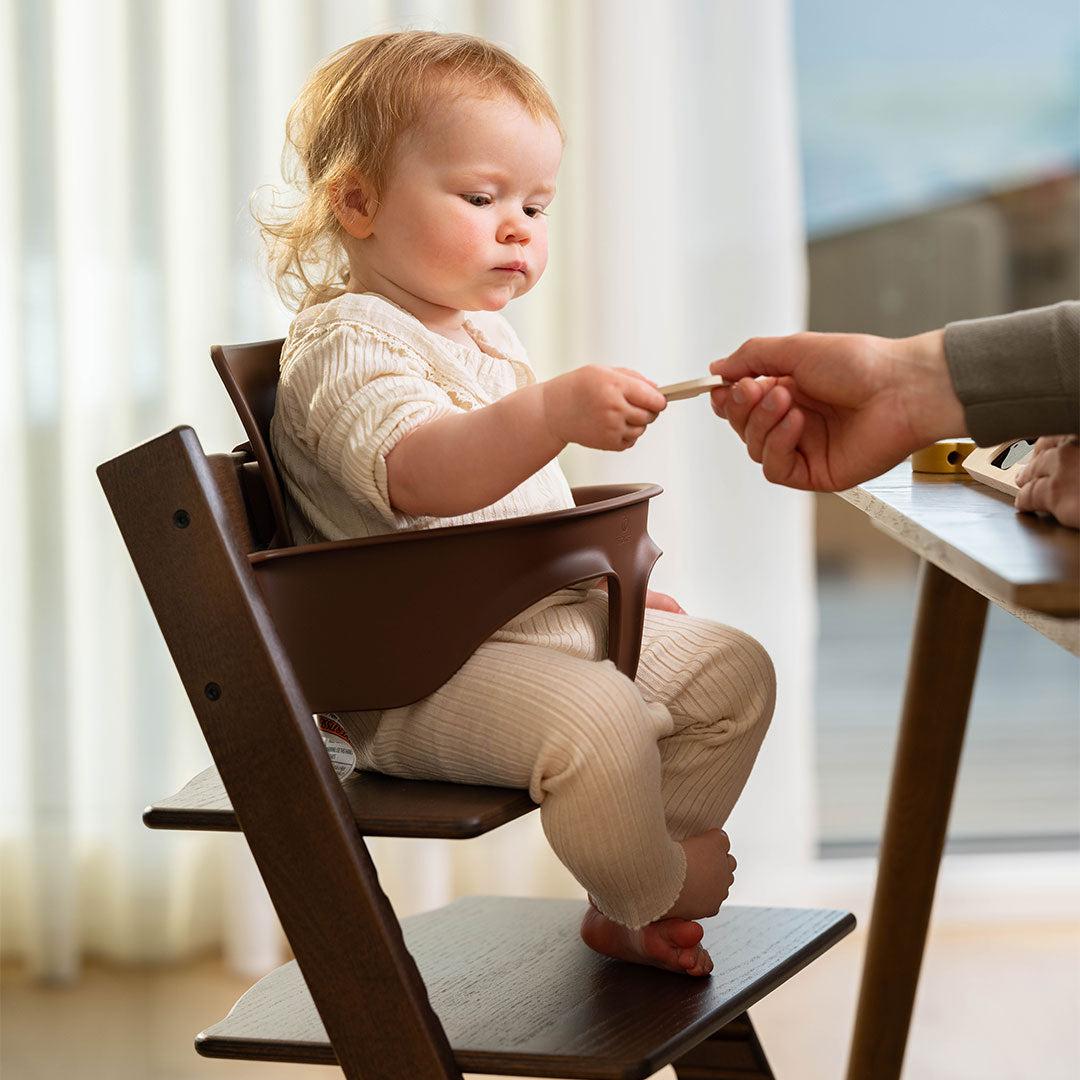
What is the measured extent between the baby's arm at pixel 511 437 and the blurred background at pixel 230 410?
115 cm

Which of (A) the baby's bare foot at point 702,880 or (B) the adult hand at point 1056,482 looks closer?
(B) the adult hand at point 1056,482

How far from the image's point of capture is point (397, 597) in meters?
0.92

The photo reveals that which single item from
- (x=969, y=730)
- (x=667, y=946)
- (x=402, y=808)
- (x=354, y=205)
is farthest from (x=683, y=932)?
(x=969, y=730)

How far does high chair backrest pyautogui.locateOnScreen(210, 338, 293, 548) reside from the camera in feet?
3.43

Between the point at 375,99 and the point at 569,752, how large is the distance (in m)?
0.50

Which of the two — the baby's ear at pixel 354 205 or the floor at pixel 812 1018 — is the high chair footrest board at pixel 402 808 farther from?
the floor at pixel 812 1018

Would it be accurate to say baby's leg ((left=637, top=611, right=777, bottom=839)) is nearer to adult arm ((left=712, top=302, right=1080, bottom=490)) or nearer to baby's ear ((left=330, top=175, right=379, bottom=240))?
adult arm ((left=712, top=302, right=1080, bottom=490))

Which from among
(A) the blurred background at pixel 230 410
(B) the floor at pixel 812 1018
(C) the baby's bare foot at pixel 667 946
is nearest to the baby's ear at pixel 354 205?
(C) the baby's bare foot at pixel 667 946

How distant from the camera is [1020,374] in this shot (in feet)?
2.74

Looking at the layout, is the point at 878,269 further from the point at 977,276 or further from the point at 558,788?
the point at 558,788

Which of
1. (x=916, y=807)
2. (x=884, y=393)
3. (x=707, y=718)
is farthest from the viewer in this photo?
(x=916, y=807)

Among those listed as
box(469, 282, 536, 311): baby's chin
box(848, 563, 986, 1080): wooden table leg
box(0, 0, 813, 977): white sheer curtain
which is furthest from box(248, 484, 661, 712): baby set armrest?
box(0, 0, 813, 977): white sheer curtain

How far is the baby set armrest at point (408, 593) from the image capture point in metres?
0.91

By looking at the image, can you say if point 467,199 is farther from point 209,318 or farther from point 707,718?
point 209,318
